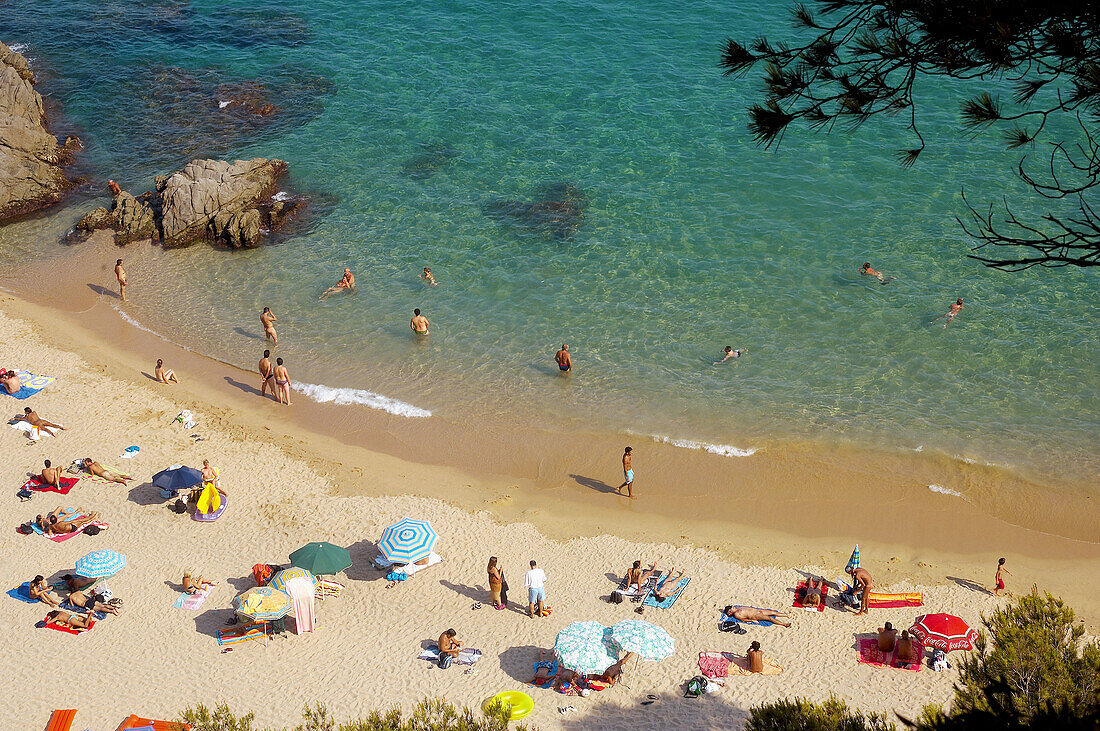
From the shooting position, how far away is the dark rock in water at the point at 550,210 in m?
28.0

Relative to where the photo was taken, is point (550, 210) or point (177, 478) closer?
point (177, 478)

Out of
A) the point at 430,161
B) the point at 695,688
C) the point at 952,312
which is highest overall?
the point at 430,161

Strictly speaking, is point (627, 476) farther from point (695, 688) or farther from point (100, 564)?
point (100, 564)

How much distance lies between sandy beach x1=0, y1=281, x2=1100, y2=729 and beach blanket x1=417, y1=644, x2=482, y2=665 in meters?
0.12

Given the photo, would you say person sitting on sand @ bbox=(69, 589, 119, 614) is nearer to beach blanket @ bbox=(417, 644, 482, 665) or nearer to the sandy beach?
the sandy beach

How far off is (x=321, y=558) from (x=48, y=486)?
A: 716cm

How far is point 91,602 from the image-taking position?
1584 cm

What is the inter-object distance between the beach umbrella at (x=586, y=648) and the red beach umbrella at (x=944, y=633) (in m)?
5.36

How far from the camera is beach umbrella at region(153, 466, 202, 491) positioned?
59.2 feet

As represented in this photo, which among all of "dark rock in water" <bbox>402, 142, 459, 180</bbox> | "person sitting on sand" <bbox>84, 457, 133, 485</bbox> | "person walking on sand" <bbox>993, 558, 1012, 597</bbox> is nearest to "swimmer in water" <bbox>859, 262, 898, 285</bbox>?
"person walking on sand" <bbox>993, 558, 1012, 597</bbox>

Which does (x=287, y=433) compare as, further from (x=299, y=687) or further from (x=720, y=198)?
(x=720, y=198)

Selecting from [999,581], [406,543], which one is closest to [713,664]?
[999,581]

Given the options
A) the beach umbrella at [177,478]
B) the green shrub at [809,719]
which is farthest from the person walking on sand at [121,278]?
the green shrub at [809,719]

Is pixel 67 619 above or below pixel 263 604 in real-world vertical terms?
below
